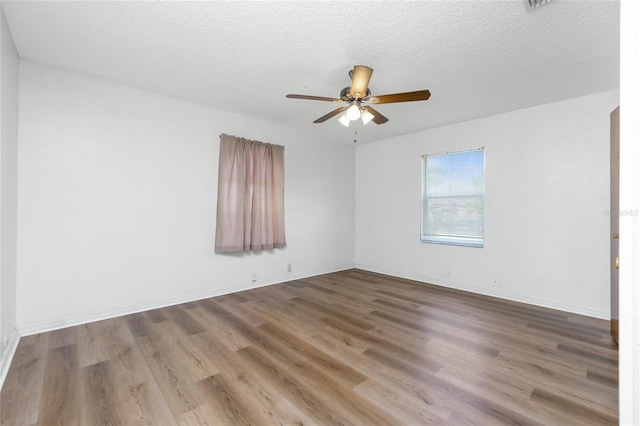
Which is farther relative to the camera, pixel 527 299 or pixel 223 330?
pixel 527 299

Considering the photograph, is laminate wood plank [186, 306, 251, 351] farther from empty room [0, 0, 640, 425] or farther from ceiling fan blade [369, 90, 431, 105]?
ceiling fan blade [369, 90, 431, 105]

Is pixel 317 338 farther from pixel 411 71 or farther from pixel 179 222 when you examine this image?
pixel 411 71

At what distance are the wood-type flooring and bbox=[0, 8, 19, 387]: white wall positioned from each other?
0.24 metres

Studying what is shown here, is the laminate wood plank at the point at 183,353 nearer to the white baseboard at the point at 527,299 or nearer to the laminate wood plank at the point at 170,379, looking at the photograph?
the laminate wood plank at the point at 170,379

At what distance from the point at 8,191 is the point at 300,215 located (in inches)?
140

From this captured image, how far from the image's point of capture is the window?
4.41 m

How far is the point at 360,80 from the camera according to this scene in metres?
2.49

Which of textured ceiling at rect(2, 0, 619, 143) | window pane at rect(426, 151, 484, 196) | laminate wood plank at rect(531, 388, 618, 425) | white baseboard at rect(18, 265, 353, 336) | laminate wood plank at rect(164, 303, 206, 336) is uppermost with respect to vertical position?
textured ceiling at rect(2, 0, 619, 143)

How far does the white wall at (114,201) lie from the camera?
9.34ft

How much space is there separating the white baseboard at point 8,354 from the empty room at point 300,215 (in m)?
0.03

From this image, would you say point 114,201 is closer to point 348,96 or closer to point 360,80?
point 348,96

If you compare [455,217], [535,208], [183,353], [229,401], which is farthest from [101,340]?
[535,208]

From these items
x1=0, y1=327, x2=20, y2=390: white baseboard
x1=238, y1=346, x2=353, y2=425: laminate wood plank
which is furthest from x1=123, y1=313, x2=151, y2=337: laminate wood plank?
x1=238, y1=346, x2=353, y2=425: laminate wood plank

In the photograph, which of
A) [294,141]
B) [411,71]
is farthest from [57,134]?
[411,71]
